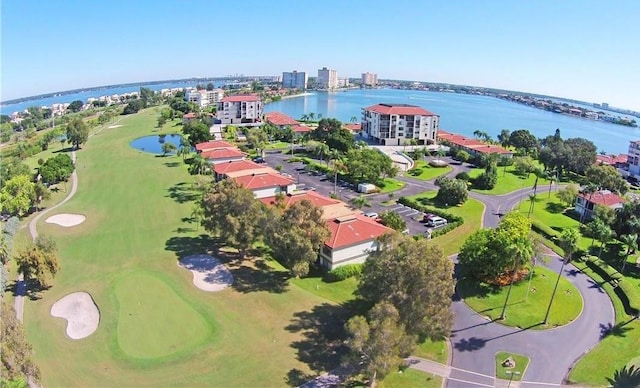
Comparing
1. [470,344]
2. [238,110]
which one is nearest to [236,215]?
[470,344]

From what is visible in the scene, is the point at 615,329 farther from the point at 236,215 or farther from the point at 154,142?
the point at 154,142

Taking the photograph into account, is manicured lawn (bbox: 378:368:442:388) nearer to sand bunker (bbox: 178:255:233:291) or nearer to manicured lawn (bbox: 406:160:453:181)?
sand bunker (bbox: 178:255:233:291)

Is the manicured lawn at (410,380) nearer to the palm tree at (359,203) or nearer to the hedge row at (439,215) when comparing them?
the hedge row at (439,215)

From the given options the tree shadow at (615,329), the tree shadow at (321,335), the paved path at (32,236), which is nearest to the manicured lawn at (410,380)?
the tree shadow at (321,335)

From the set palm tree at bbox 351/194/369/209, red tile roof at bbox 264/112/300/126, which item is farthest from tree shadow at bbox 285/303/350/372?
red tile roof at bbox 264/112/300/126

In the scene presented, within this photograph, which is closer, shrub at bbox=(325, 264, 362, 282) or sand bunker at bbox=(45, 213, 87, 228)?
shrub at bbox=(325, 264, 362, 282)

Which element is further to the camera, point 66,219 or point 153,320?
point 66,219
